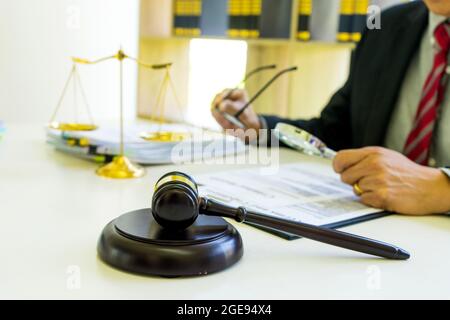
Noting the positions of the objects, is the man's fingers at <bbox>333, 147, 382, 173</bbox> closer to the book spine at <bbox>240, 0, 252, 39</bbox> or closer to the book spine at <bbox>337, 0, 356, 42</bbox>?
the book spine at <bbox>337, 0, 356, 42</bbox>

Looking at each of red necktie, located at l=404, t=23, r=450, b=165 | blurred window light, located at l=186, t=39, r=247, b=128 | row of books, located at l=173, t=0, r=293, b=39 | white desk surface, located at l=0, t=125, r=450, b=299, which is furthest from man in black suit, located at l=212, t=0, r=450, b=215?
blurred window light, located at l=186, t=39, r=247, b=128

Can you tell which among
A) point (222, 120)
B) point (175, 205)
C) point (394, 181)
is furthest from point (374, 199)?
point (222, 120)

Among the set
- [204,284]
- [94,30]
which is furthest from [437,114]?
[94,30]

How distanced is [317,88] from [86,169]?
1473 mm

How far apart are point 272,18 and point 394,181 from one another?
1.52m

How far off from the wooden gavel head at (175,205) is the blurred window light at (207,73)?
2.18 metres

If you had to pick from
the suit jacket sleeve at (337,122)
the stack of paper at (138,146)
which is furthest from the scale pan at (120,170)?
the suit jacket sleeve at (337,122)

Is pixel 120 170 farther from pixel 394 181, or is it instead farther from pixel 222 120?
pixel 394 181

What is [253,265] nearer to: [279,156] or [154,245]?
[154,245]

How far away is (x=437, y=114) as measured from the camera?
4.19ft

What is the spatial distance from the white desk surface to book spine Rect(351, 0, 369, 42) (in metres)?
1.25

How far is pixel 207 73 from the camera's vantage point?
9.80ft

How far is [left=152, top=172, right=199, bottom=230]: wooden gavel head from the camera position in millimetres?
610

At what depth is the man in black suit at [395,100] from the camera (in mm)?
1264
